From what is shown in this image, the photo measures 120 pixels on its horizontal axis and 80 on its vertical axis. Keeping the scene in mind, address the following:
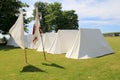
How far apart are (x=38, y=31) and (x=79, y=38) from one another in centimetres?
281

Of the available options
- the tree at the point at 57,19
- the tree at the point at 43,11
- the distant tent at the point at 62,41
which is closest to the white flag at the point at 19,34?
the distant tent at the point at 62,41

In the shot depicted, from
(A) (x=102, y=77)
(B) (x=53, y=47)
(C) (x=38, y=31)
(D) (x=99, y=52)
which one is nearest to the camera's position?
(A) (x=102, y=77)

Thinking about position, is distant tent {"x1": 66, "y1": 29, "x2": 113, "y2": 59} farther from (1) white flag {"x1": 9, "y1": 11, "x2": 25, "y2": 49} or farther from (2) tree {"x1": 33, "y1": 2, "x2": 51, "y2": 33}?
(2) tree {"x1": 33, "y1": 2, "x2": 51, "y2": 33}

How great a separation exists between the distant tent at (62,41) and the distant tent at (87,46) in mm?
2761

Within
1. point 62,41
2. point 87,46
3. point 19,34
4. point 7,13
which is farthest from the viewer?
point 7,13

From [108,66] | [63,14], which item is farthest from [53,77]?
[63,14]

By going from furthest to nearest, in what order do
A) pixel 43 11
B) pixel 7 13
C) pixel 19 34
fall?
pixel 43 11
pixel 7 13
pixel 19 34

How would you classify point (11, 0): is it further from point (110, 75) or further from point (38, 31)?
point (110, 75)

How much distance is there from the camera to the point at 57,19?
176ft

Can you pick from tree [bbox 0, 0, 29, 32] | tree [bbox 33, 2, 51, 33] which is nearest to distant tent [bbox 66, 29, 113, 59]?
tree [bbox 0, 0, 29, 32]

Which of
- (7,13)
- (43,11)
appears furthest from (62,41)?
(43,11)

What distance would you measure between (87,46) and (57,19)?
41609 millimetres

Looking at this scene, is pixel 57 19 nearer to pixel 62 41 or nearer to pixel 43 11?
pixel 43 11

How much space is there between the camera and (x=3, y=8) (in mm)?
29188
